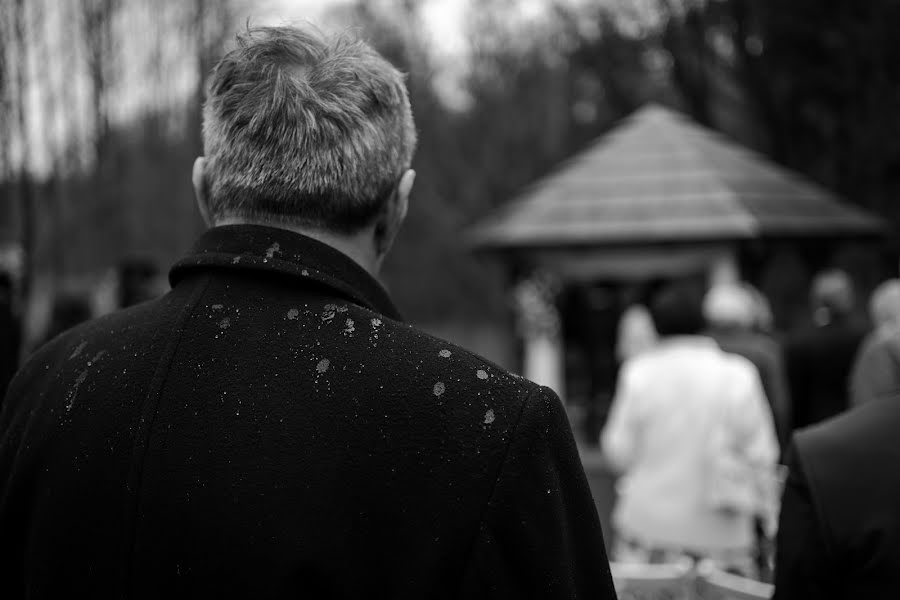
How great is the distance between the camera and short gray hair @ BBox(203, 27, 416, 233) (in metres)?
1.44

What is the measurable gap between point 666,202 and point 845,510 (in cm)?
808

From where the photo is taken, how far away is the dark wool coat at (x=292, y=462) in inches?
50.3

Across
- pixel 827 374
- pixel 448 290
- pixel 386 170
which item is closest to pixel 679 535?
pixel 827 374

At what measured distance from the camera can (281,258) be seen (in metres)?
1.42

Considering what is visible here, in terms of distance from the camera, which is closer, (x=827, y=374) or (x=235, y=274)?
(x=235, y=274)

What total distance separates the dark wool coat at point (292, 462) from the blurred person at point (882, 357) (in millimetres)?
2763

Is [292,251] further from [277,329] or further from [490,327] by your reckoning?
[490,327]

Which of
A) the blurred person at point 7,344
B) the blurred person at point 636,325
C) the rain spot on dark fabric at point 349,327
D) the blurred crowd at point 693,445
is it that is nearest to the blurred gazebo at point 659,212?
the blurred person at point 636,325

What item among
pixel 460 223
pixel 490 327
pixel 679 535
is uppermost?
pixel 679 535

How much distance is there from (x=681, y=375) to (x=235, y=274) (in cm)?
323

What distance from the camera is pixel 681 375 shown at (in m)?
4.36

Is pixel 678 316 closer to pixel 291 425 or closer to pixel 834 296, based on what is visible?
pixel 834 296

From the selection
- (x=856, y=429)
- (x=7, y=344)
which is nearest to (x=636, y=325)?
(x=7, y=344)

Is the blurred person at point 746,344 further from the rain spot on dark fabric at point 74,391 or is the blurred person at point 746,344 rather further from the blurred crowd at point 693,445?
the rain spot on dark fabric at point 74,391
